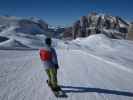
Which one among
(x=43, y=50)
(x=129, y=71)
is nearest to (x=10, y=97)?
(x=43, y=50)

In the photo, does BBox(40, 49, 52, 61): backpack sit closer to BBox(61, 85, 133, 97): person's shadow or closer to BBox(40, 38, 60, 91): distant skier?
BBox(40, 38, 60, 91): distant skier

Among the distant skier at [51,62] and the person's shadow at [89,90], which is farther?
the person's shadow at [89,90]

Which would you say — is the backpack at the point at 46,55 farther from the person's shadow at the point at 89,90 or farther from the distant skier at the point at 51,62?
the person's shadow at the point at 89,90

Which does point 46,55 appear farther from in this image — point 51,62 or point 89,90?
point 89,90

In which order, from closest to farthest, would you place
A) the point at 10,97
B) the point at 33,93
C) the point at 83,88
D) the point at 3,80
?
the point at 10,97, the point at 33,93, the point at 83,88, the point at 3,80

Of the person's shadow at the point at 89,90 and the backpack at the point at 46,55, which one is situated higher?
the backpack at the point at 46,55

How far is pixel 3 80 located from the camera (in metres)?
9.40

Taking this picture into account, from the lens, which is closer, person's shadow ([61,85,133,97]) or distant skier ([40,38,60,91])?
distant skier ([40,38,60,91])

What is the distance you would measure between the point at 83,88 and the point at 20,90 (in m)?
2.57

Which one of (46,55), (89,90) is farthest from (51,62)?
(89,90)

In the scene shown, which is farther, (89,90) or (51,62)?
(89,90)

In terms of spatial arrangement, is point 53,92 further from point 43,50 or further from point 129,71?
point 129,71

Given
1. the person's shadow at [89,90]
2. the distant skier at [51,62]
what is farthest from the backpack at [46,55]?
the person's shadow at [89,90]

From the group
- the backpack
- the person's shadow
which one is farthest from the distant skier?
the person's shadow
